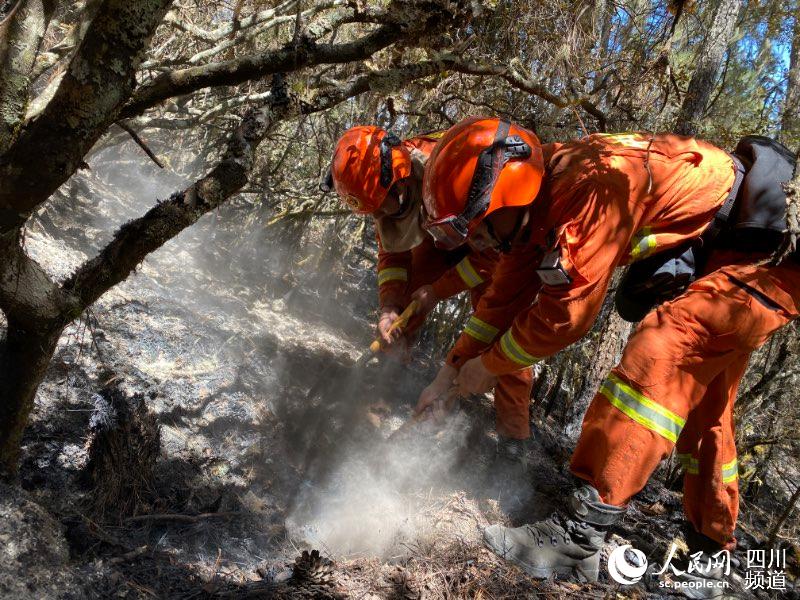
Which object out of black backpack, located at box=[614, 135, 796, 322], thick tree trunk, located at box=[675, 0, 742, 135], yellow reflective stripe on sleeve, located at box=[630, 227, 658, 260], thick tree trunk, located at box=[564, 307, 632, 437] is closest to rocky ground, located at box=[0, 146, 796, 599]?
thick tree trunk, located at box=[564, 307, 632, 437]

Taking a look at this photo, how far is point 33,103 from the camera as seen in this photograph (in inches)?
66.8

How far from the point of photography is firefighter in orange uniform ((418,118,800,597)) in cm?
208

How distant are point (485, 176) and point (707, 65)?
2.31 m

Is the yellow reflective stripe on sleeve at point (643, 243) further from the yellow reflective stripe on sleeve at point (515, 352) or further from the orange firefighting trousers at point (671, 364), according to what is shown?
the yellow reflective stripe on sleeve at point (515, 352)

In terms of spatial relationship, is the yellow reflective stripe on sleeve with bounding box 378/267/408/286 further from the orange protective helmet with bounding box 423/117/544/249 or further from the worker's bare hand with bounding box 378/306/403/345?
the orange protective helmet with bounding box 423/117/544/249

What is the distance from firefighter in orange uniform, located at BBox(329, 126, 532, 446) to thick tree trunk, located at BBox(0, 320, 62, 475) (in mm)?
1804

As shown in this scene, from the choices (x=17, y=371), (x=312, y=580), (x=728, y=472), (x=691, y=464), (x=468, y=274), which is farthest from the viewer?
(x=468, y=274)

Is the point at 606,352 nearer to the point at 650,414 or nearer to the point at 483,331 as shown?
the point at 483,331

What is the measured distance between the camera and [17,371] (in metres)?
1.70

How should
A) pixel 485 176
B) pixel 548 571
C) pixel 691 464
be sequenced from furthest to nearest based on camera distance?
pixel 691 464 → pixel 548 571 → pixel 485 176

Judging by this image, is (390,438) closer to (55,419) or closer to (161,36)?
(55,419)

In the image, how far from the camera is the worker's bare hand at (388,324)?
358 centimetres

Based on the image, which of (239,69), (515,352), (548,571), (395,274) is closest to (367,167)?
(395,274)

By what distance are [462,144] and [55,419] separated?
6.99 ft
